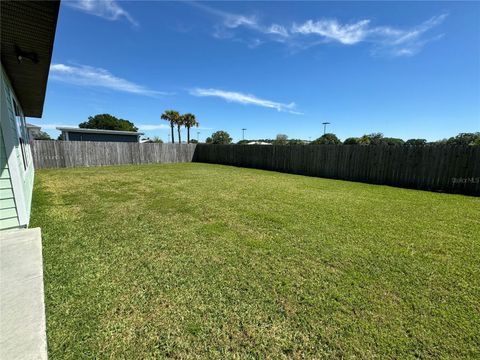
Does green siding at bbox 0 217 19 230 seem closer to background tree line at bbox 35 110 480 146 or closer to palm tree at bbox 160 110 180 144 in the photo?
background tree line at bbox 35 110 480 146

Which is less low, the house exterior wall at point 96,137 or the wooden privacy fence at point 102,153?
the house exterior wall at point 96,137

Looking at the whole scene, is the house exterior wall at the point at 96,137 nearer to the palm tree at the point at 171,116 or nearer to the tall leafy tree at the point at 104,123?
the palm tree at the point at 171,116

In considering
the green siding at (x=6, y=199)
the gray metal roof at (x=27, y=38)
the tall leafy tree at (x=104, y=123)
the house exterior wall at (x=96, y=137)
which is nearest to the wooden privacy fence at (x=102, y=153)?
the house exterior wall at (x=96, y=137)

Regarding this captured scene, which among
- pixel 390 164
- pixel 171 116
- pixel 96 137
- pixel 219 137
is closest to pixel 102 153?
pixel 96 137

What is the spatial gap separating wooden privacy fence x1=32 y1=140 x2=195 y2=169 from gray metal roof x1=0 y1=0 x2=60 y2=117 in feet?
31.5

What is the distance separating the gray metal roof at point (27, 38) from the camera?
2.16 m

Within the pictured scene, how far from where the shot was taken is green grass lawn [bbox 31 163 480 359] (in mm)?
1526

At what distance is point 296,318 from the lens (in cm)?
175

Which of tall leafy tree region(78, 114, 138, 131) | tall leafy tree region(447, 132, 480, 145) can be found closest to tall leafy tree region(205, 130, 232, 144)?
tall leafy tree region(78, 114, 138, 131)

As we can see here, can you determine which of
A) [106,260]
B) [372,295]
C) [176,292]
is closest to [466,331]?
[372,295]

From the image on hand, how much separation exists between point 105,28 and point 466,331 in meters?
12.1

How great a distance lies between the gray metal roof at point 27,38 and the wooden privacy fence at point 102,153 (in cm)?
959

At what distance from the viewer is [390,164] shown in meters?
8.86

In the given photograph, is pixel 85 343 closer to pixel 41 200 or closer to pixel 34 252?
pixel 34 252
